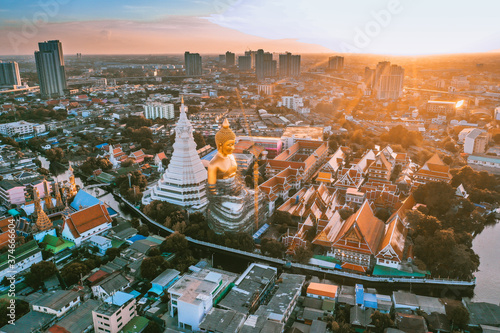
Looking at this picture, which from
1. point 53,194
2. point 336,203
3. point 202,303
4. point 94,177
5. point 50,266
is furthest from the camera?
point 94,177

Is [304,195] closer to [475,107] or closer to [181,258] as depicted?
[181,258]

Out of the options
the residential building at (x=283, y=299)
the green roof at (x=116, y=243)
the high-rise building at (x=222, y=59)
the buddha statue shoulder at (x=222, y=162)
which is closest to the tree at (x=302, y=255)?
the residential building at (x=283, y=299)

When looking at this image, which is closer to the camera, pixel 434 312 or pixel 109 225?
pixel 434 312

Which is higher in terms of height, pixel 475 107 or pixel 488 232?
pixel 475 107

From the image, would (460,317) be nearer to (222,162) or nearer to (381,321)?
(381,321)

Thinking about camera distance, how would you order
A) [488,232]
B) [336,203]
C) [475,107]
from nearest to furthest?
[488,232] → [336,203] → [475,107]

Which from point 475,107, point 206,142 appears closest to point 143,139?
point 206,142
